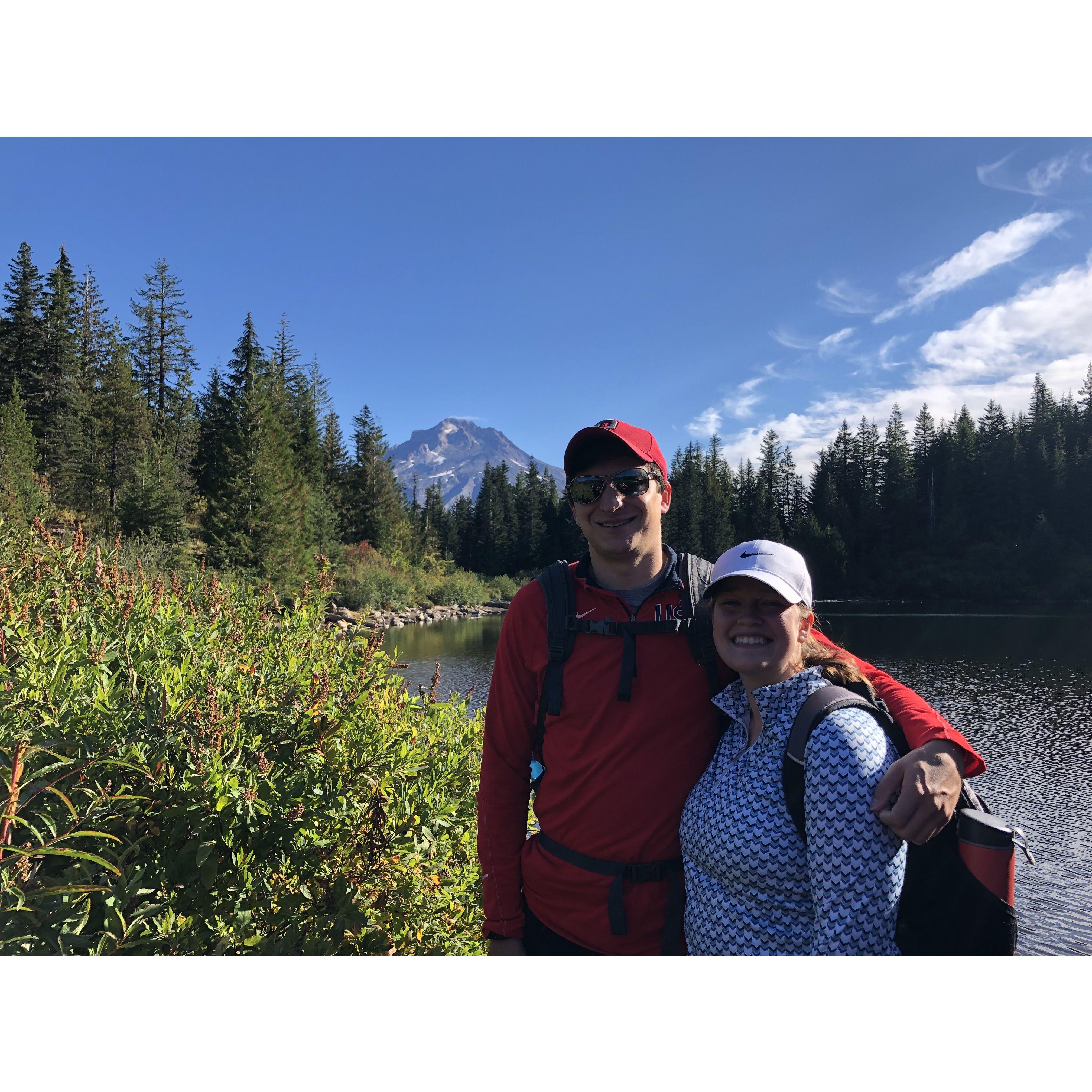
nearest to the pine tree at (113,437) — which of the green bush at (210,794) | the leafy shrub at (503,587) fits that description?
the leafy shrub at (503,587)

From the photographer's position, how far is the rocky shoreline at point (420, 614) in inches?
1242

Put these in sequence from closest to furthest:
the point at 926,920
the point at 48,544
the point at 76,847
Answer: the point at 926,920 < the point at 76,847 < the point at 48,544

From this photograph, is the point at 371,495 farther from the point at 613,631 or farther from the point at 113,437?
the point at 613,631

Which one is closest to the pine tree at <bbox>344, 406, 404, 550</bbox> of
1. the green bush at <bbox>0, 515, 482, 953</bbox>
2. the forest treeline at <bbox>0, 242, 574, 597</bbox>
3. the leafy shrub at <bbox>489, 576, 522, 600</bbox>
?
the forest treeline at <bbox>0, 242, 574, 597</bbox>

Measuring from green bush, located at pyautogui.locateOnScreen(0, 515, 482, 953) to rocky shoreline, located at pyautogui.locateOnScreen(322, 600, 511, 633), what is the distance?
21.0 m

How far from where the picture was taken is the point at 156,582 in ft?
12.2

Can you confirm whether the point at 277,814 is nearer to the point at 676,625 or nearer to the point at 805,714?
the point at 676,625

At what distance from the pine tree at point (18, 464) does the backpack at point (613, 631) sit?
15.8 m

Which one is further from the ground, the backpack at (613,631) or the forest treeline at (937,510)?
the forest treeline at (937,510)

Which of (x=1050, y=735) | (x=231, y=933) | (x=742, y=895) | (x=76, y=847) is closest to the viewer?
(x=742, y=895)

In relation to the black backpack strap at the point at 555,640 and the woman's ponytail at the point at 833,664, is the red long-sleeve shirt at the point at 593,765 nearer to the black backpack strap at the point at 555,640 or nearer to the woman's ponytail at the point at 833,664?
the black backpack strap at the point at 555,640

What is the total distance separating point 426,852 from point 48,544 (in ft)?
9.94

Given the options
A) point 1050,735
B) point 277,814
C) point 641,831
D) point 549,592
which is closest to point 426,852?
point 277,814

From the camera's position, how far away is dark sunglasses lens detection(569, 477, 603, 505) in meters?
2.06
